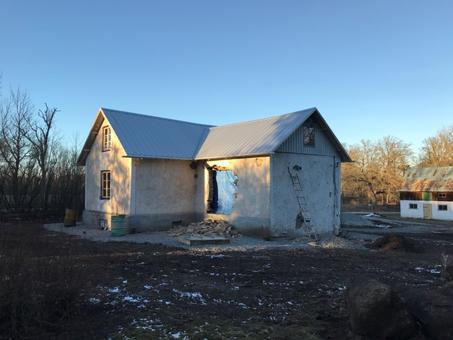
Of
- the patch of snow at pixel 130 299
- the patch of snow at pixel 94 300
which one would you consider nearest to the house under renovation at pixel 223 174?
the patch of snow at pixel 130 299

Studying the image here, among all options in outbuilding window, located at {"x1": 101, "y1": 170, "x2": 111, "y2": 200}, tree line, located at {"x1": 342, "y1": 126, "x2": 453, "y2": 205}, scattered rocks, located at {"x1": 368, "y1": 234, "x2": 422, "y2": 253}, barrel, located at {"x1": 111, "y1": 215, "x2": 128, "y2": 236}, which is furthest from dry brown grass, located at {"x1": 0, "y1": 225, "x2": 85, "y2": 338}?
tree line, located at {"x1": 342, "y1": 126, "x2": 453, "y2": 205}

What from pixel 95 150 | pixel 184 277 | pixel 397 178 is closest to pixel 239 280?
pixel 184 277

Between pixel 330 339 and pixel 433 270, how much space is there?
7.65 metres

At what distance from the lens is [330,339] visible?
575 cm

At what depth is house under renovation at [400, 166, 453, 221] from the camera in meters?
42.6

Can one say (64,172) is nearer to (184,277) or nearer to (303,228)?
(303,228)

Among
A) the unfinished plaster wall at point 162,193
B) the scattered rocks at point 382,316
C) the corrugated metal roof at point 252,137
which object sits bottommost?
the scattered rocks at point 382,316

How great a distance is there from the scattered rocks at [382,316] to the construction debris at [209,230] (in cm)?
1249

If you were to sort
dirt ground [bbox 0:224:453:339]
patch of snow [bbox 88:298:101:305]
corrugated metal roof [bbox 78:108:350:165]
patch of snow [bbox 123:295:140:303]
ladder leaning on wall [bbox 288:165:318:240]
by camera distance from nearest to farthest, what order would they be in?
dirt ground [bbox 0:224:453:339], patch of snow [bbox 88:298:101:305], patch of snow [bbox 123:295:140:303], ladder leaning on wall [bbox 288:165:318:240], corrugated metal roof [bbox 78:108:350:165]

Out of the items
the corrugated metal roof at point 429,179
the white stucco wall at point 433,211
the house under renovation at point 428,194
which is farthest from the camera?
the corrugated metal roof at point 429,179

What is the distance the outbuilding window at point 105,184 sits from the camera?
72.6 feet

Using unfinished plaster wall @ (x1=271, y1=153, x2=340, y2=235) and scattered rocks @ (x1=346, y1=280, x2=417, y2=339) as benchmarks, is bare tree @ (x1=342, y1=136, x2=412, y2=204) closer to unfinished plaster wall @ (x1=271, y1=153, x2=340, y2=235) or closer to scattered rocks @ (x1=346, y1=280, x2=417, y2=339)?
unfinished plaster wall @ (x1=271, y1=153, x2=340, y2=235)

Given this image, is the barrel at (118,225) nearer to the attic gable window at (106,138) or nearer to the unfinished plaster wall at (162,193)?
the unfinished plaster wall at (162,193)

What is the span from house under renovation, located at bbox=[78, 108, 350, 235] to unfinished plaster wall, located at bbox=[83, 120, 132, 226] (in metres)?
0.05
